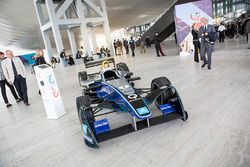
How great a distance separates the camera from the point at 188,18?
882 centimetres

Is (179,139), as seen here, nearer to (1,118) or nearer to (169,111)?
(169,111)

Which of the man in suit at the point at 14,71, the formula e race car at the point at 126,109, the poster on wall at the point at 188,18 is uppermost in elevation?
the poster on wall at the point at 188,18

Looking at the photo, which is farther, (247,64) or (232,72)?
(247,64)

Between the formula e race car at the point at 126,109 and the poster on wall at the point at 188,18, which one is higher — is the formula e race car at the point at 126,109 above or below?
below

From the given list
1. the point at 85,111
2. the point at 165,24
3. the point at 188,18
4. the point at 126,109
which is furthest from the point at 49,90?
the point at 165,24

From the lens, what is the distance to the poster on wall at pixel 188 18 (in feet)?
27.4

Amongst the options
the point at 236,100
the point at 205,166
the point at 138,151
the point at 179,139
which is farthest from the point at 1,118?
the point at 236,100

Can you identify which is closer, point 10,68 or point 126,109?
point 126,109

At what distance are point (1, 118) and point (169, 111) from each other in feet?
13.1

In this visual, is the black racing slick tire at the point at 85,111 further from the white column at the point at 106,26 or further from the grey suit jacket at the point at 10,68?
the white column at the point at 106,26

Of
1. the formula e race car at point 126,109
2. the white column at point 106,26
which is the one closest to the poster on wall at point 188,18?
the formula e race car at point 126,109

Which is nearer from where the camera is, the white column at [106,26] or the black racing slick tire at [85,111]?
the black racing slick tire at [85,111]

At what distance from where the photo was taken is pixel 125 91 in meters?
2.95

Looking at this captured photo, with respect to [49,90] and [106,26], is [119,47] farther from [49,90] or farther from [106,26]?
[49,90]
